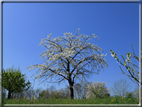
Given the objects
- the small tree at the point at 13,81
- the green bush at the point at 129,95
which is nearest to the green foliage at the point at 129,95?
the green bush at the point at 129,95

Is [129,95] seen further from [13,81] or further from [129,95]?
[13,81]

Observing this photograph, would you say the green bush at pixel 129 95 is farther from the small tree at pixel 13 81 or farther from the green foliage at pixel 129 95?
the small tree at pixel 13 81

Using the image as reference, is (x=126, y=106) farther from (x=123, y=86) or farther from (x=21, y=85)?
(x=21, y=85)

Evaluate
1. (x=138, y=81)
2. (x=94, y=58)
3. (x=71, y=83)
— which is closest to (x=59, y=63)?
(x=71, y=83)

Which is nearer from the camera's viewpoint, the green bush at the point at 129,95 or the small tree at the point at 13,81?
the green bush at the point at 129,95

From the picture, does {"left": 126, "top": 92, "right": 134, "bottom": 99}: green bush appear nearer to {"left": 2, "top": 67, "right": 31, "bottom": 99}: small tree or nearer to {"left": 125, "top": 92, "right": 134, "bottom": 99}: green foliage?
{"left": 125, "top": 92, "right": 134, "bottom": 99}: green foliage

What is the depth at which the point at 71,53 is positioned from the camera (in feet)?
36.3

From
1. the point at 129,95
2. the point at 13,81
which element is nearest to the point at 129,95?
the point at 129,95

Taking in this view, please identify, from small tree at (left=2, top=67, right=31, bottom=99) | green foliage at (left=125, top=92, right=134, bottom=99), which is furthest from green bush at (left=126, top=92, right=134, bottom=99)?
small tree at (left=2, top=67, right=31, bottom=99)

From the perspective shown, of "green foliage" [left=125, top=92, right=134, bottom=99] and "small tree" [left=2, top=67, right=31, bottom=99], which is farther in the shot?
"small tree" [left=2, top=67, right=31, bottom=99]

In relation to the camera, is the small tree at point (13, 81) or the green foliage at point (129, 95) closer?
the green foliage at point (129, 95)

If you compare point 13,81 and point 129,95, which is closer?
point 129,95

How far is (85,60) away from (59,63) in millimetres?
2382

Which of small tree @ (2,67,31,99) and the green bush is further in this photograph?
small tree @ (2,67,31,99)
